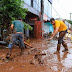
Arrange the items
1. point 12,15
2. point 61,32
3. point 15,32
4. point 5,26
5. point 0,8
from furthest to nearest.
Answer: point 5,26 < point 12,15 < point 0,8 < point 61,32 < point 15,32

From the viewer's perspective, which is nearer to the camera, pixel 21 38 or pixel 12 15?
pixel 21 38

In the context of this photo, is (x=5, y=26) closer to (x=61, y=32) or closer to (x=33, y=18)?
(x=61, y=32)

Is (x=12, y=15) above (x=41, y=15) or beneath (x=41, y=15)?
beneath

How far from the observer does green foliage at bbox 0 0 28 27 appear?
5.29 meters

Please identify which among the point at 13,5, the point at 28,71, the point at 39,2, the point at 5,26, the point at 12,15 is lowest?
the point at 28,71

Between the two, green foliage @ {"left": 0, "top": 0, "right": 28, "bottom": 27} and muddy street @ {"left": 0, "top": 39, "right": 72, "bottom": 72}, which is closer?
muddy street @ {"left": 0, "top": 39, "right": 72, "bottom": 72}

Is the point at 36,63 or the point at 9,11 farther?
the point at 9,11

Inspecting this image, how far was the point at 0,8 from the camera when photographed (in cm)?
516

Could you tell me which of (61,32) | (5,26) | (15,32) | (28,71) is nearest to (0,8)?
(5,26)

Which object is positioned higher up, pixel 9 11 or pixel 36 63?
pixel 9 11

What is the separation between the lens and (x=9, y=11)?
5605mm

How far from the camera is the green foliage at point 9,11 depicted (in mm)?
5285

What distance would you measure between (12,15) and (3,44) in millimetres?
1887

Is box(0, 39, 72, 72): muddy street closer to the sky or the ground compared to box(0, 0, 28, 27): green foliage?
closer to the ground
